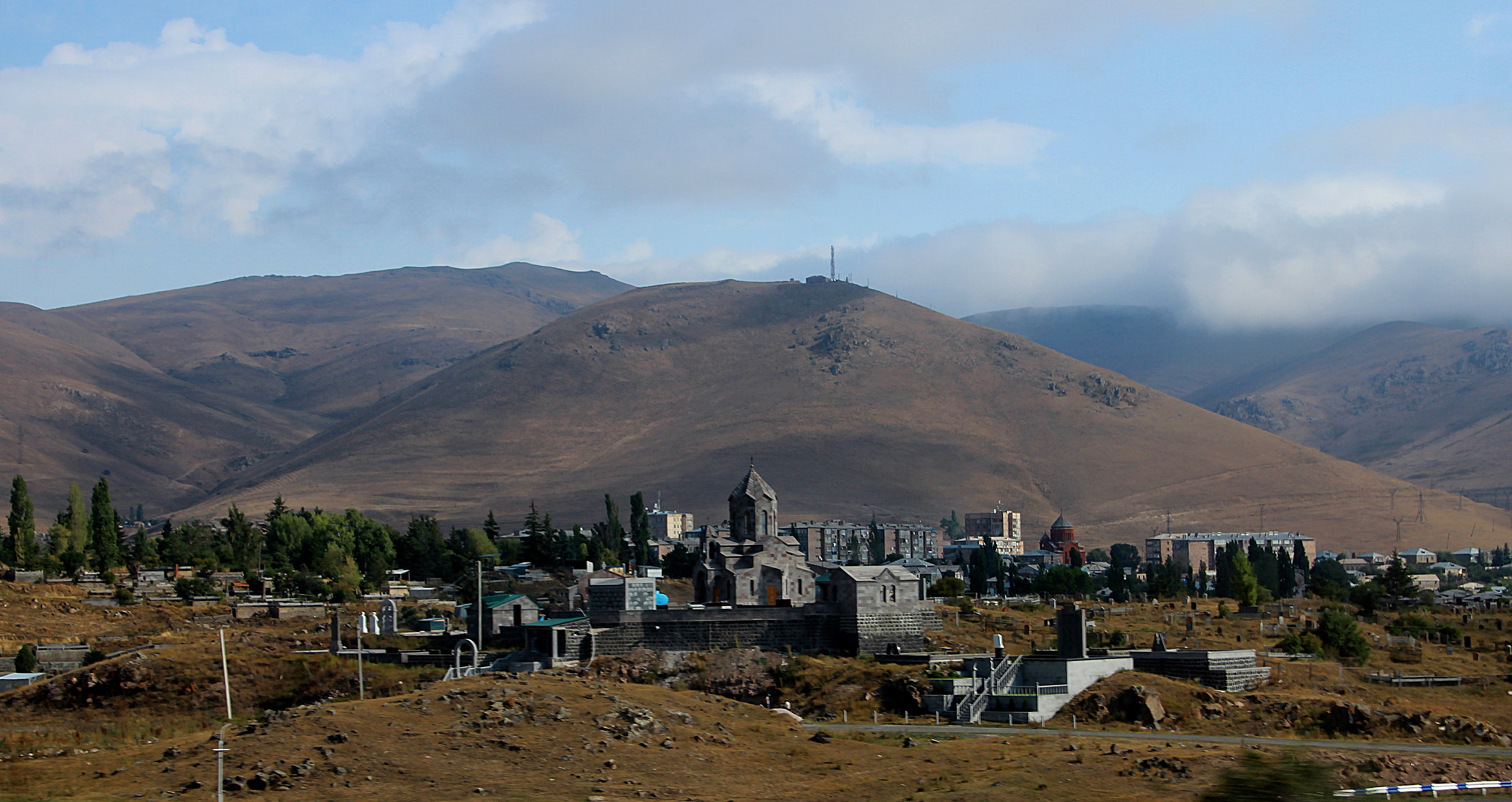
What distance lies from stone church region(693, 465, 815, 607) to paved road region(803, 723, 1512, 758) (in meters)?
24.9

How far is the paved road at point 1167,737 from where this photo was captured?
48781mm

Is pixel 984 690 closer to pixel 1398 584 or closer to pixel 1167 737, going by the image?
pixel 1167 737

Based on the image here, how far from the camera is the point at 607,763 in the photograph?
42.8 m

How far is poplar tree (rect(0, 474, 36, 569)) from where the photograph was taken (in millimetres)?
99125

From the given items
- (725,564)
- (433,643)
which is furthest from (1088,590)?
(433,643)

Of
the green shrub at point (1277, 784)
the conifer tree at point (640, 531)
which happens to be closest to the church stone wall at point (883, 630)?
the green shrub at point (1277, 784)

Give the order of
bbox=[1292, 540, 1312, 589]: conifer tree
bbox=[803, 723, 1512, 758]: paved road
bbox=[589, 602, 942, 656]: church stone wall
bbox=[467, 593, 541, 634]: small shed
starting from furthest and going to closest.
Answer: bbox=[1292, 540, 1312, 589]: conifer tree < bbox=[467, 593, 541, 634]: small shed < bbox=[589, 602, 942, 656]: church stone wall < bbox=[803, 723, 1512, 758]: paved road

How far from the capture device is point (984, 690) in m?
58.9

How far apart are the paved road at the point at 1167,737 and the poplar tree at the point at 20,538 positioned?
64.2m

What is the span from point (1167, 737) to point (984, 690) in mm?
8904

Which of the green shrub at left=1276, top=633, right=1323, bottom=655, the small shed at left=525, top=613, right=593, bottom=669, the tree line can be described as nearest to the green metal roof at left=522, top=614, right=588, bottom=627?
the small shed at left=525, top=613, right=593, bottom=669

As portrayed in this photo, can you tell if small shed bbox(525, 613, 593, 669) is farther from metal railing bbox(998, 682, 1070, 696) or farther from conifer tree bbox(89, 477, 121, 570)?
conifer tree bbox(89, 477, 121, 570)

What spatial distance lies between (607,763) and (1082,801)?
12.5 meters

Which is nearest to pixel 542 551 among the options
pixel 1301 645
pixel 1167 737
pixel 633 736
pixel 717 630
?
pixel 717 630
